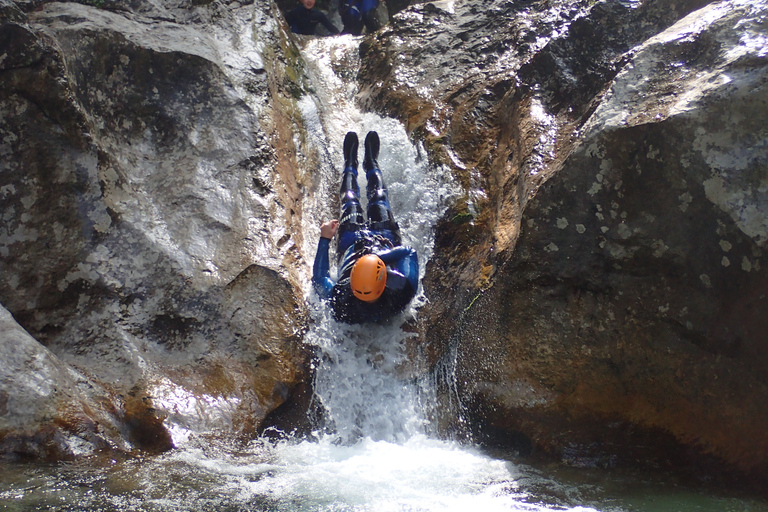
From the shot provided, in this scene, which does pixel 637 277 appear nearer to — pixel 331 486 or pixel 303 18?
pixel 331 486

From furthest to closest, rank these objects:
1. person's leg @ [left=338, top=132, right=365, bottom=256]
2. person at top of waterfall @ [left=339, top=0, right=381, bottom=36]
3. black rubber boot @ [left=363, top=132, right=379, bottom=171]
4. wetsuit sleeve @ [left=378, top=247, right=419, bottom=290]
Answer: person at top of waterfall @ [left=339, top=0, right=381, bottom=36] → black rubber boot @ [left=363, top=132, right=379, bottom=171] → person's leg @ [left=338, top=132, right=365, bottom=256] → wetsuit sleeve @ [left=378, top=247, right=419, bottom=290]

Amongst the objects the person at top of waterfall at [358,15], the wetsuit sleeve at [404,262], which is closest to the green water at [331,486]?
the wetsuit sleeve at [404,262]

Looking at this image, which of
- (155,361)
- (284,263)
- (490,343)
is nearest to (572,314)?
(490,343)

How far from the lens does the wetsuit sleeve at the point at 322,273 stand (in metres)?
4.90

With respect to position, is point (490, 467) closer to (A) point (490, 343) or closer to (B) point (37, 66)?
(A) point (490, 343)

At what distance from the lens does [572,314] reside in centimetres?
406

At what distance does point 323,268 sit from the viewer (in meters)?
4.97

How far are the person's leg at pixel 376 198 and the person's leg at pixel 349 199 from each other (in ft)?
0.41

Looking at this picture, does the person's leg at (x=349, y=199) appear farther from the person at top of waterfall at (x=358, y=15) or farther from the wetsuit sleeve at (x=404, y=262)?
the person at top of waterfall at (x=358, y=15)

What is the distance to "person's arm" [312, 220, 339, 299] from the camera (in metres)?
4.91

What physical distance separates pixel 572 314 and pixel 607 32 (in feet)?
10.9

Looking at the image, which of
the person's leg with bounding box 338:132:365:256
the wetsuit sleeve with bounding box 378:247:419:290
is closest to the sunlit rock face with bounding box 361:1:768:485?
the wetsuit sleeve with bounding box 378:247:419:290

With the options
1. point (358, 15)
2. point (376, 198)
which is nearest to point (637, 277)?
point (376, 198)

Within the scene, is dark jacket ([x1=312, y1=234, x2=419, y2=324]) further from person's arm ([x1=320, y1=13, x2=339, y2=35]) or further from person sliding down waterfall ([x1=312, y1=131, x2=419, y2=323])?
person's arm ([x1=320, y1=13, x2=339, y2=35])
